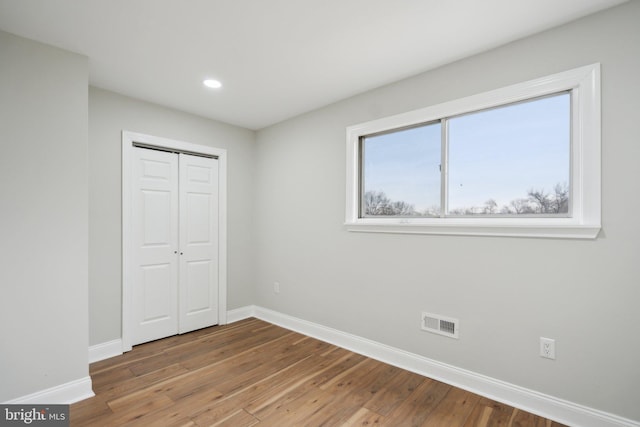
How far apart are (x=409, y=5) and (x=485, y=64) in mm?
875

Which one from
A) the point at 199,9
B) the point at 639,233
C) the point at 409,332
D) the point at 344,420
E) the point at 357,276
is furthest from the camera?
the point at 357,276

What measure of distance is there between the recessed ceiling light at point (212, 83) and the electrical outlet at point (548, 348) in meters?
3.31

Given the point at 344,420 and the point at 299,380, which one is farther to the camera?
the point at 299,380

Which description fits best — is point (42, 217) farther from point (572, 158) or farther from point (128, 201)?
point (572, 158)

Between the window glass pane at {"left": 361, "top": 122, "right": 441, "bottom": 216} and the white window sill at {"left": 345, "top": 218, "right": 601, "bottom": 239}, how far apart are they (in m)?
0.16

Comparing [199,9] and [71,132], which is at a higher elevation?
[199,9]

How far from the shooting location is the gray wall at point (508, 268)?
179cm

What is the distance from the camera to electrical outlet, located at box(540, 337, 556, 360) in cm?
199

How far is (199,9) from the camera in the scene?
186 cm

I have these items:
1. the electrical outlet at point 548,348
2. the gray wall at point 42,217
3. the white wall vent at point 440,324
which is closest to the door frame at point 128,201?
the gray wall at point 42,217

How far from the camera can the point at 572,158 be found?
6.50 feet

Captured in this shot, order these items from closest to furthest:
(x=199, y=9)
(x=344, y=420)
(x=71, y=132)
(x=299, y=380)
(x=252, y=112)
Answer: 1. (x=199, y=9)
2. (x=344, y=420)
3. (x=71, y=132)
4. (x=299, y=380)
5. (x=252, y=112)

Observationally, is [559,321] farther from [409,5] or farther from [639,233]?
[409,5]

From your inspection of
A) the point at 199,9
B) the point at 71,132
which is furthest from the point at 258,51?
the point at 71,132
